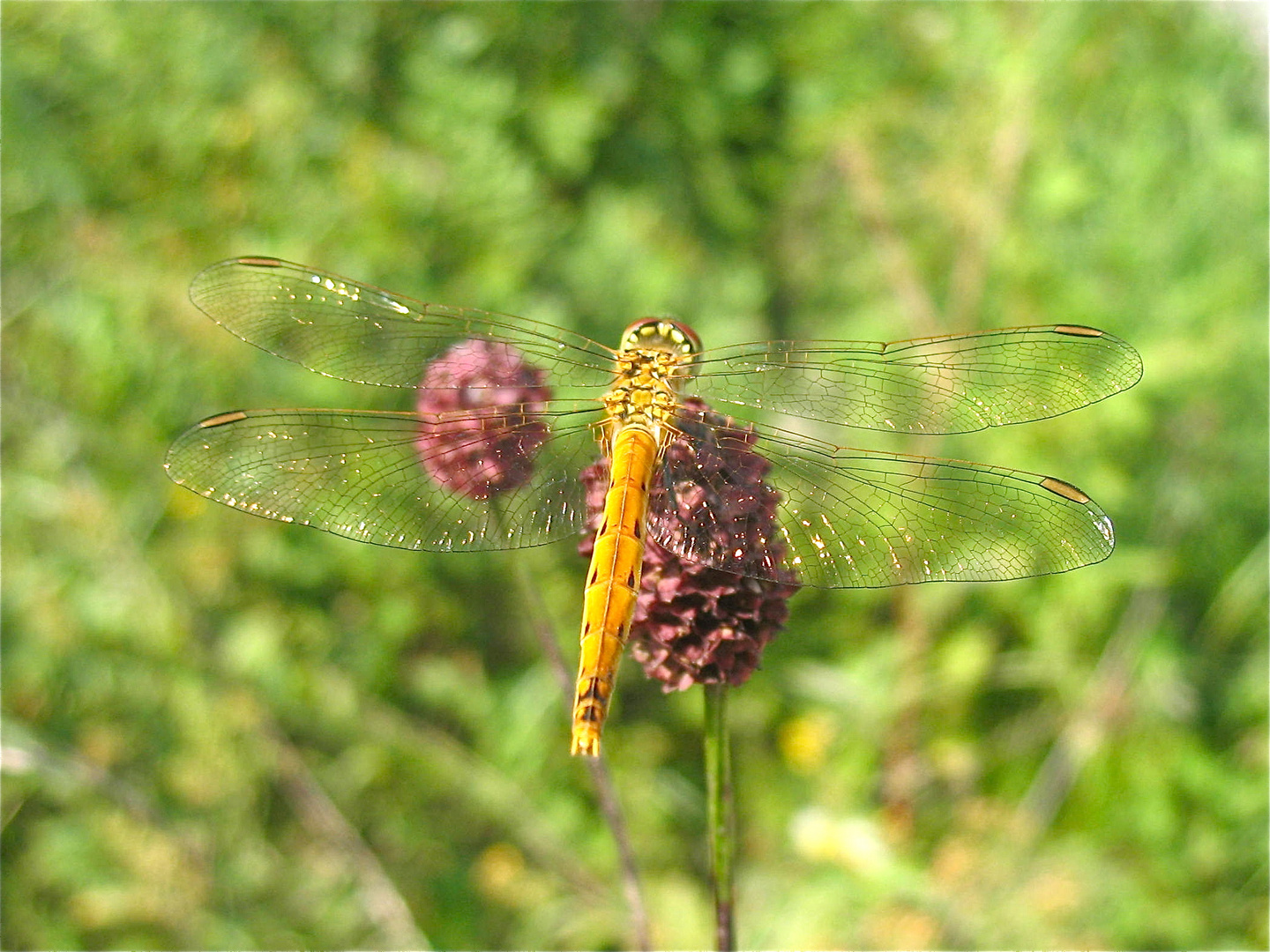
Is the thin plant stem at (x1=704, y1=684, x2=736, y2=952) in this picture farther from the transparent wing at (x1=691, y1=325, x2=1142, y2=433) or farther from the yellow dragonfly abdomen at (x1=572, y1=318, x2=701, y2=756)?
the transparent wing at (x1=691, y1=325, x2=1142, y2=433)

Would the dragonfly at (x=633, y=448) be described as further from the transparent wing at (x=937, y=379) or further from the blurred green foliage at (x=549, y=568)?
the blurred green foliage at (x=549, y=568)

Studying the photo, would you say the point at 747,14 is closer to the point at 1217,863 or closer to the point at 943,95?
the point at 943,95

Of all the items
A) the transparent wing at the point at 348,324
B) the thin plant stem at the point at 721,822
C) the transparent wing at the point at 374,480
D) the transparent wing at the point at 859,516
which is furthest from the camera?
the transparent wing at the point at 348,324

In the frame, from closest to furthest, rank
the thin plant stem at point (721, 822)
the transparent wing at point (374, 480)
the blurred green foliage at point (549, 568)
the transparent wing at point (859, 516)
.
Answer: the thin plant stem at point (721, 822) → the transparent wing at point (859, 516) → the transparent wing at point (374, 480) → the blurred green foliage at point (549, 568)

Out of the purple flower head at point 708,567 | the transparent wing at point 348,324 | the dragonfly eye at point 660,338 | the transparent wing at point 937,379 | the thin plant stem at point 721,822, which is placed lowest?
the thin plant stem at point 721,822

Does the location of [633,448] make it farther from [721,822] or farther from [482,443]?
[721,822]

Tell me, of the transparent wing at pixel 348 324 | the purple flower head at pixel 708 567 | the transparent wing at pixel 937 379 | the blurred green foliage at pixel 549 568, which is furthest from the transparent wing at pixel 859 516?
the blurred green foliage at pixel 549 568

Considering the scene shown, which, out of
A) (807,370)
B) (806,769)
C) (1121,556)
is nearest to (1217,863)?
Result: (1121,556)

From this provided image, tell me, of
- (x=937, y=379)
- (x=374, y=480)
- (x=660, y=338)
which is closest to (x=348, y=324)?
(x=374, y=480)

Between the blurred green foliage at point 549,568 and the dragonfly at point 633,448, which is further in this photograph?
the blurred green foliage at point 549,568
